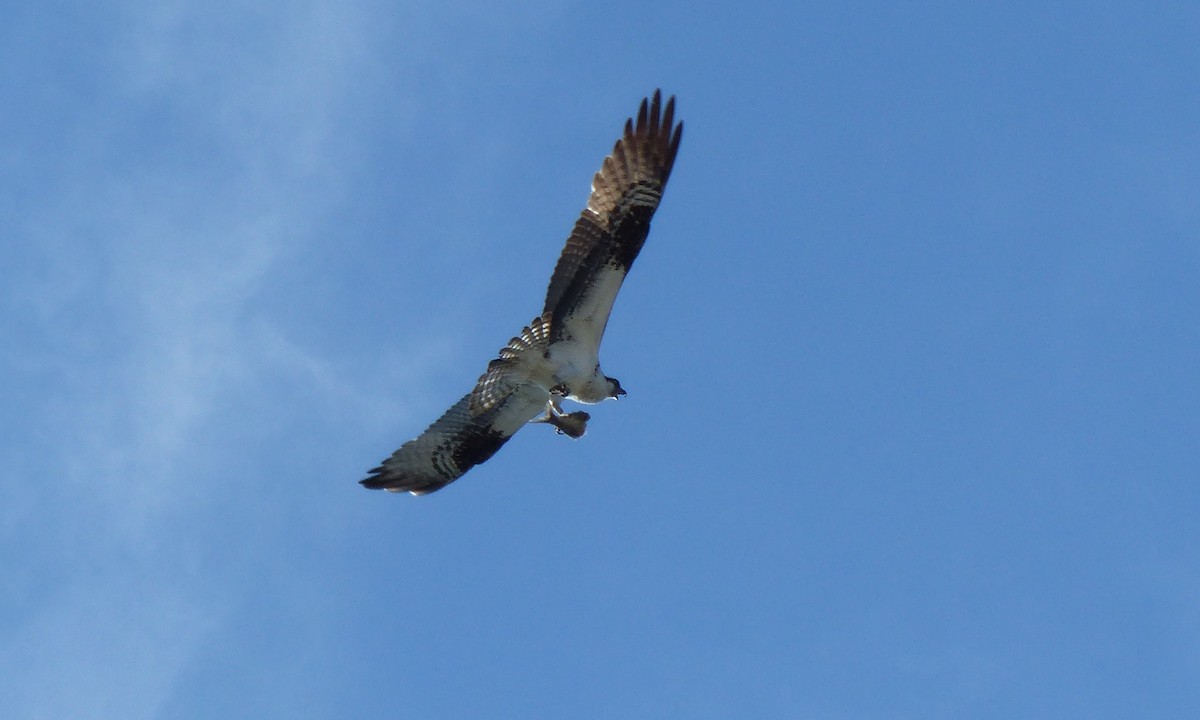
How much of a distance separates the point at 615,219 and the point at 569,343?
62.6 inches

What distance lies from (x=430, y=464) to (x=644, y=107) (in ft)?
16.6

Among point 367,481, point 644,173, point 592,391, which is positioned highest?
point 644,173

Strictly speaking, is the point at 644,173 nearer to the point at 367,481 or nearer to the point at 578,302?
the point at 578,302

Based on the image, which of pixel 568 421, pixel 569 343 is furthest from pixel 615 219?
pixel 568 421

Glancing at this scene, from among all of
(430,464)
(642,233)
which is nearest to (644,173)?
(642,233)

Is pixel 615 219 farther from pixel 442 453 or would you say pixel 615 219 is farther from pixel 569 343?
pixel 442 453

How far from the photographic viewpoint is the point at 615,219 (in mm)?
20156

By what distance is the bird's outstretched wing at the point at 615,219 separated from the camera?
66.1 feet

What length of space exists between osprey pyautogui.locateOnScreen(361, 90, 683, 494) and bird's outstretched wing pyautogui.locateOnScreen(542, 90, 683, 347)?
0.01 m

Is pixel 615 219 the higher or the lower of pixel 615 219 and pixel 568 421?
the higher

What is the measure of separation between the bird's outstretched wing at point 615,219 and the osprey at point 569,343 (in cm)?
1

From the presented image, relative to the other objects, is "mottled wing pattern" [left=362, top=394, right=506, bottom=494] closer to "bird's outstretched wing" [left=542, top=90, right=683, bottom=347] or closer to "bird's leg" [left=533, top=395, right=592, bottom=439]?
"bird's leg" [left=533, top=395, right=592, bottom=439]

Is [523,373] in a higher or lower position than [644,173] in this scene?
lower

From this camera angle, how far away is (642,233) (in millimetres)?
20172
